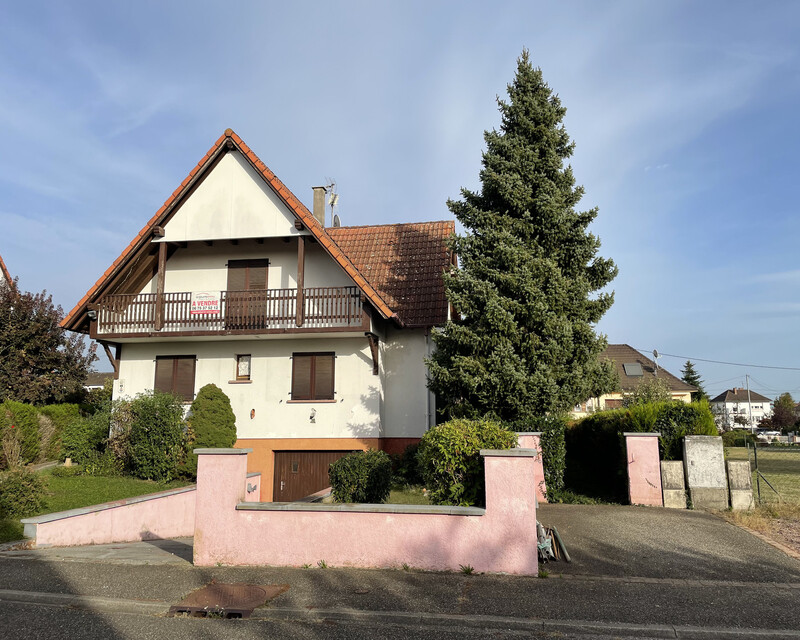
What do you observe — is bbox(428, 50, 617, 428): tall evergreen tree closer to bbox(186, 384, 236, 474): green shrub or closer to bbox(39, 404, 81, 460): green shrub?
bbox(186, 384, 236, 474): green shrub

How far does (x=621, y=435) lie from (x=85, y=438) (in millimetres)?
14661

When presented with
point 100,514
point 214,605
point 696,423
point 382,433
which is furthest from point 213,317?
point 696,423

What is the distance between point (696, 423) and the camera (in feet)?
40.7

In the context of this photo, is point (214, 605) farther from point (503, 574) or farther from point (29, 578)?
point (503, 574)

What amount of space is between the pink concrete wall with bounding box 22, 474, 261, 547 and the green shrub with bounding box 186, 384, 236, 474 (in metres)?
3.28

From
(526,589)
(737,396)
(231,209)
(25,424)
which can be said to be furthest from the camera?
(737,396)

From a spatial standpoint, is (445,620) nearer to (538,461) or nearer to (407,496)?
(407,496)

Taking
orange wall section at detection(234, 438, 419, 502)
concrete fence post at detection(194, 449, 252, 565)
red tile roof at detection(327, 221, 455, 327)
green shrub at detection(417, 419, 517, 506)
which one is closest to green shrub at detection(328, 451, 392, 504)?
green shrub at detection(417, 419, 517, 506)

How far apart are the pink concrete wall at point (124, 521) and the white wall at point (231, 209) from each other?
25.3ft

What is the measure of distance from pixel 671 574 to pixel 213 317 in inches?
538

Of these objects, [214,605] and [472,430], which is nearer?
[214,605]

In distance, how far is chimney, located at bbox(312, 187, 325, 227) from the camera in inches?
824

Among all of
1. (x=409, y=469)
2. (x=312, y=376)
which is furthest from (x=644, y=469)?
(x=312, y=376)

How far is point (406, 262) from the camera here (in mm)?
19219
